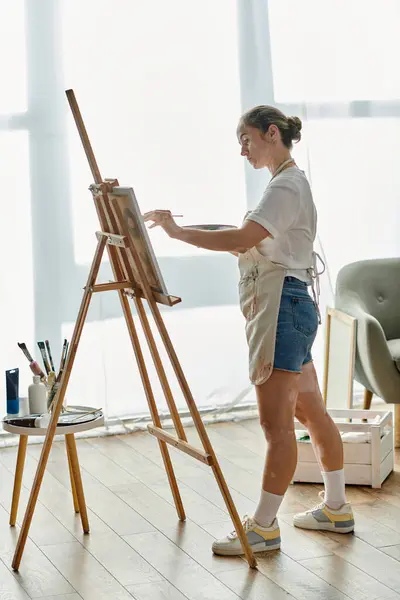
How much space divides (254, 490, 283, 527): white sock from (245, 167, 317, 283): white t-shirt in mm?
670

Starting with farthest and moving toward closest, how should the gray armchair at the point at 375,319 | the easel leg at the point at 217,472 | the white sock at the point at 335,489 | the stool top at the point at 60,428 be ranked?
the gray armchair at the point at 375,319 → the white sock at the point at 335,489 → the stool top at the point at 60,428 → the easel leg at the point at 217,472

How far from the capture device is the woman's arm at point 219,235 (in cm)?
302

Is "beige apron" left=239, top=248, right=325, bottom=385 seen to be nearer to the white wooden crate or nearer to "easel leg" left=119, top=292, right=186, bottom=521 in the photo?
"easel leg" left=119, top=292, right=186, bottom=521

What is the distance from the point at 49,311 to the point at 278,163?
6.15 ft

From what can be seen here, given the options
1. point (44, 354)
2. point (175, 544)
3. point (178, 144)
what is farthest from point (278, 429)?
point (178, 144)

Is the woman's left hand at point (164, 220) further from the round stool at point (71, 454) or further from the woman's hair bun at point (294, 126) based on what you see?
the round stool at point (71, 454)

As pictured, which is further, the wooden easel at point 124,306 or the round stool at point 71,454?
the round stool at point 71,454

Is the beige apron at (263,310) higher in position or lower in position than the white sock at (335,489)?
higher

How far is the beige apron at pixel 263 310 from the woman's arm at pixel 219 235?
0.09m

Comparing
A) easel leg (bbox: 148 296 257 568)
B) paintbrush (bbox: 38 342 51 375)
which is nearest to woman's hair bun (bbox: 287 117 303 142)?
easel leg (bbox: 148 296 257 568)

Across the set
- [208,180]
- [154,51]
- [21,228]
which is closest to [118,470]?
[21,228]

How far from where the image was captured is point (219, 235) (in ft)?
10.0

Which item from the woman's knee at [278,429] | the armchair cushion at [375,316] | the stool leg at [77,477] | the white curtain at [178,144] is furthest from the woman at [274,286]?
the white curtain at [178,144]

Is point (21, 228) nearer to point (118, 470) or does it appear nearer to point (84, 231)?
point (84, 231)
